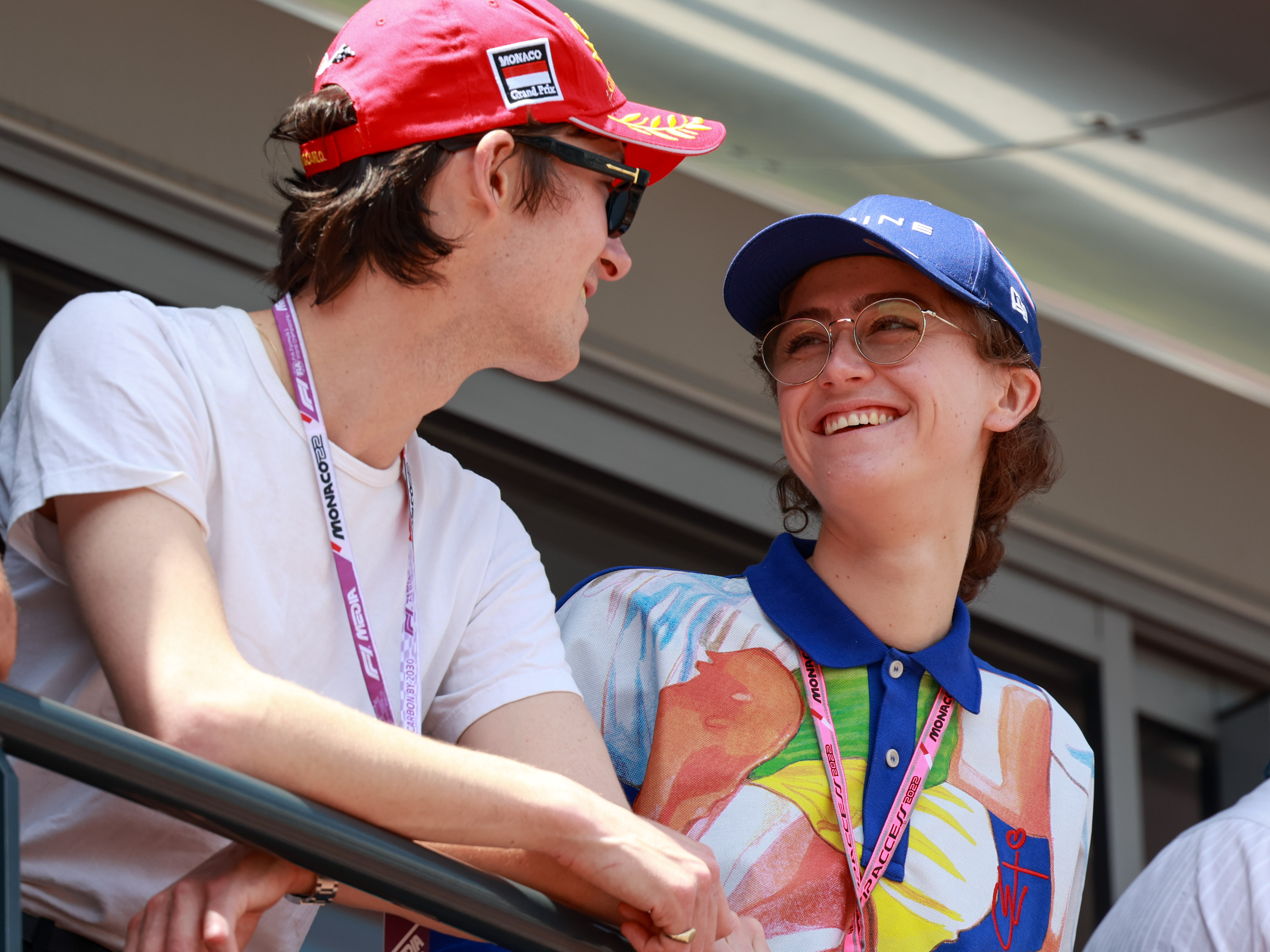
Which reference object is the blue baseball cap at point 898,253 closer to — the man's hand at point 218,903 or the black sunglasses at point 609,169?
the black sunglasses at point 609,169

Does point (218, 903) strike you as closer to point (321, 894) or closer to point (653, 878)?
point (321, 894)

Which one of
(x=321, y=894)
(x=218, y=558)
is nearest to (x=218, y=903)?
(x=321, y=894)

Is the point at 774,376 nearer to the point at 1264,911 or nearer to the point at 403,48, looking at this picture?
the point at 403,48

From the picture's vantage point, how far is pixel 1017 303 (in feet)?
7.33

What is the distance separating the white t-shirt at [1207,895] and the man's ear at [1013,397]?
721 millimetres

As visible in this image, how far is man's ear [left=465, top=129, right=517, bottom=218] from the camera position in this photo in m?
1.83

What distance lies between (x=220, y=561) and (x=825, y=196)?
300 cm

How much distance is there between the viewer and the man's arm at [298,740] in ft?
4.38

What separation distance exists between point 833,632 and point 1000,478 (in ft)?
1.53

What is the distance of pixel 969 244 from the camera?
2.16 m

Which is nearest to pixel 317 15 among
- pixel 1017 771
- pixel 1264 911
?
pixel 1017 771

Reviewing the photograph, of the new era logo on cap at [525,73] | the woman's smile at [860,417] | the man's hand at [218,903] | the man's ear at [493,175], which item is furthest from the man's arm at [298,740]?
the woman's smile at [860,417]

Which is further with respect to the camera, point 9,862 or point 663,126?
point 663,126

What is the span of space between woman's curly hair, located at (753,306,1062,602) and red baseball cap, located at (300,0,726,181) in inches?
22.0
